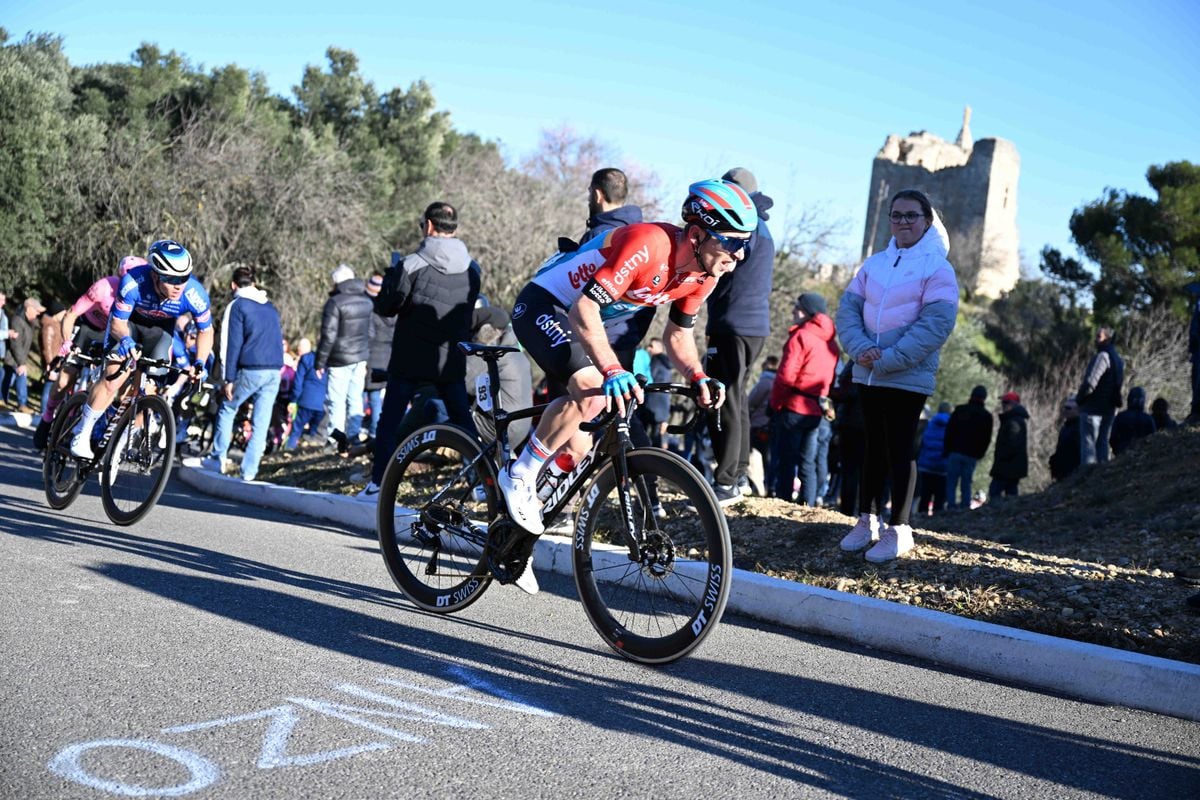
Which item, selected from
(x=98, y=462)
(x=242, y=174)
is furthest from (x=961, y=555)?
(x=242, y=174)

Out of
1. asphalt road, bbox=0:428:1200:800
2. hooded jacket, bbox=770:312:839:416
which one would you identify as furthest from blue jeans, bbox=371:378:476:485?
hooded jacket, bbox=770:312:839:416

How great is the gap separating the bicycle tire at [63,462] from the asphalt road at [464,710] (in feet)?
6.96

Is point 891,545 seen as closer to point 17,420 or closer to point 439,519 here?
point 439,519

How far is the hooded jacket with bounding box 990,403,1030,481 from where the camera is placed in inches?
634

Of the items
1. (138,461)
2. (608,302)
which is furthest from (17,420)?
(608,302)

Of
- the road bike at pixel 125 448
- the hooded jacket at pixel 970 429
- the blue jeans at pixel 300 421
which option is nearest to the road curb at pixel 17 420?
the blue jeans at pixel 300 421

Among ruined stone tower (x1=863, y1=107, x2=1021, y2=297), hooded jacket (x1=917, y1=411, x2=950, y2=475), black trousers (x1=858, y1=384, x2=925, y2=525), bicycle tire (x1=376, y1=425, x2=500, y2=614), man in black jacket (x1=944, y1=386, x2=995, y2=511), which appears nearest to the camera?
bicycle tire (x1=376, y1=425, x2=500, y2=614)

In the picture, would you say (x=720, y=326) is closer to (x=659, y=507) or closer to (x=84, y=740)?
(x=659, y=507)

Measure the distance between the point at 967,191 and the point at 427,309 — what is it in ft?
355

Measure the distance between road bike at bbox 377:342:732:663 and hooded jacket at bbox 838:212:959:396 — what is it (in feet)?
6.55

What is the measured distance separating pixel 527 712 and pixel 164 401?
4767 mm

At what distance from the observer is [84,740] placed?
361 cm

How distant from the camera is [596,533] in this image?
5750mm

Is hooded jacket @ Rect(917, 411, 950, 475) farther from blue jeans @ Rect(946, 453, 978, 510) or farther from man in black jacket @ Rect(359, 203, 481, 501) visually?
man in black jacket @ Rect(359, 203, 481, 501)
